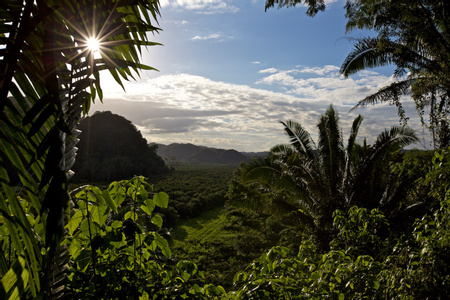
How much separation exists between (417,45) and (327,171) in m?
4.60

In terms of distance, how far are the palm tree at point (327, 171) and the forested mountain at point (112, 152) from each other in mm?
45985

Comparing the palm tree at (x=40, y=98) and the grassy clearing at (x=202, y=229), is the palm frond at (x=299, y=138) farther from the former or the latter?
the grassy clearing at (x=202, y=229)

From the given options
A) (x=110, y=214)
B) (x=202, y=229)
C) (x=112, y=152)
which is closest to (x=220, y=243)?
(x=202, y=229)

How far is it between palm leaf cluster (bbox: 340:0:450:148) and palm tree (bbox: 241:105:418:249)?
39.7 inches

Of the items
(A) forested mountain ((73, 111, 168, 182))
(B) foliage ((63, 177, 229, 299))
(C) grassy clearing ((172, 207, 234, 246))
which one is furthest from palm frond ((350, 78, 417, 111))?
(A) forested mountain ((73, 111, 168, 182))

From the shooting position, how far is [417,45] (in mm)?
7906

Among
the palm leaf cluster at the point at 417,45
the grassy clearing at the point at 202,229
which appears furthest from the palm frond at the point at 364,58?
the grassy clearing at the point at 202,229

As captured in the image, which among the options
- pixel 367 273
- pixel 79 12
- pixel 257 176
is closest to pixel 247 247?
pixel 257 176

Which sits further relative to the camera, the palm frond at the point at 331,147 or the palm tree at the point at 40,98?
the palm frond at the point at 331,147

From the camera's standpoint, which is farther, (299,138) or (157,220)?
(299,138)

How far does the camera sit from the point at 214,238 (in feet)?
80.4

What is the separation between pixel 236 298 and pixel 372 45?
9.50 metres

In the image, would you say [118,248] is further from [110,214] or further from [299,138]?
[299,138]

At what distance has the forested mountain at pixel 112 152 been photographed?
51219mm
